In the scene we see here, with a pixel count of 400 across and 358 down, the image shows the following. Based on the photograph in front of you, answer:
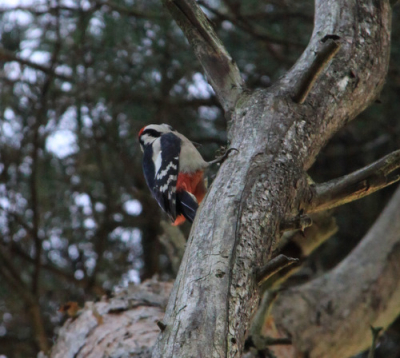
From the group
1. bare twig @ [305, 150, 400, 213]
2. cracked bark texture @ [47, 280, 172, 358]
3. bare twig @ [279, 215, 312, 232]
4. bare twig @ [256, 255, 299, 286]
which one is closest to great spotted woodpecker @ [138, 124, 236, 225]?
cracked bark texture @ [47, 280, 172, 358]

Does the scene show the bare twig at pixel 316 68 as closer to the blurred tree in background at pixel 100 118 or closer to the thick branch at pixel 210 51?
the thick branch at pixel 210 51

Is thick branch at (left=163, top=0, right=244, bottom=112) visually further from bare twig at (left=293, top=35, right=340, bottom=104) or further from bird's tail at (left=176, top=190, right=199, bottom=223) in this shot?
bird's tail at (left=176, top=190, right=199, bottom=223)

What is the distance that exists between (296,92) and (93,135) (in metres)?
2.12

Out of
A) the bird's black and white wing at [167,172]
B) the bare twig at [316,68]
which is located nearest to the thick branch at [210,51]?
Result: the bare twig at [316,68]

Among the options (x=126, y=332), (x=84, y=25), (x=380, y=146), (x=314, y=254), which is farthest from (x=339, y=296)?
(x=84, y=25)

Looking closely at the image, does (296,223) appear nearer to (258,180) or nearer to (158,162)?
(258,180)

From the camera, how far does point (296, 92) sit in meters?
1.40

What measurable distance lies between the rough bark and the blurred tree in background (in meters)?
0.54

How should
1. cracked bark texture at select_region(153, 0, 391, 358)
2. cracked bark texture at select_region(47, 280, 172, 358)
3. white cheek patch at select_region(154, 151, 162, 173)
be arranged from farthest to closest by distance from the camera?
white cheek patch at select_region(154, 151, 162, 173), cracked bark texture at select_region(47, 280, 172, 358), cracked bark texture at select_region(153, 0, 391, 358)

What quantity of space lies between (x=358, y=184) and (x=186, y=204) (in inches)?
41.3

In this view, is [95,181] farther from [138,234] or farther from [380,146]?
[380,146]

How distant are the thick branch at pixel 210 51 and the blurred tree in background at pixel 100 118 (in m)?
1.46

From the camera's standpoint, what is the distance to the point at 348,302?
2.45 meters

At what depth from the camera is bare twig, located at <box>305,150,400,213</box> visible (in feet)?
4.18
